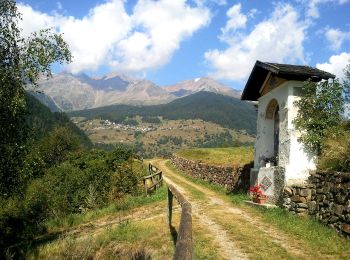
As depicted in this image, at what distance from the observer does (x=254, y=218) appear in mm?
14414

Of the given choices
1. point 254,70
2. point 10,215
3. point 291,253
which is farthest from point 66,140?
point 291,253

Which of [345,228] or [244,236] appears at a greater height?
[345,228]

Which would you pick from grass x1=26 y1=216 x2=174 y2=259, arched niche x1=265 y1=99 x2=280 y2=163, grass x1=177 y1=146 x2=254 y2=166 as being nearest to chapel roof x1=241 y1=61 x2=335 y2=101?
arched niche x1=265 y1=99 x2=280 y2=163

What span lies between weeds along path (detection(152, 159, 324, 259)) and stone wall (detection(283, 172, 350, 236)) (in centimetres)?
149

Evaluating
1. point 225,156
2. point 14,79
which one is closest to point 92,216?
point 14,79

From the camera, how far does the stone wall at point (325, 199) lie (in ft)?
36.6

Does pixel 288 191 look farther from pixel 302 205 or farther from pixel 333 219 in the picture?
pixel 333 219

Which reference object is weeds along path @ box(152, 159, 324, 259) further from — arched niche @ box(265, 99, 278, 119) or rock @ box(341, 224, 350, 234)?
arched niche @ box(265, 99, 278, 119)

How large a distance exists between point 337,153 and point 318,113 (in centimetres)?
302

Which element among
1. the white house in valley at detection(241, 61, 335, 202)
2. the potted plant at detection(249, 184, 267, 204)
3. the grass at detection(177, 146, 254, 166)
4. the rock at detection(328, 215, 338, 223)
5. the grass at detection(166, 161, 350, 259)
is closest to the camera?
the grass at detection(166, 161, 350, 259)

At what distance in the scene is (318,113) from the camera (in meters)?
15.4

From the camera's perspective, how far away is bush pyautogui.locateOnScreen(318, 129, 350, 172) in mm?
12320

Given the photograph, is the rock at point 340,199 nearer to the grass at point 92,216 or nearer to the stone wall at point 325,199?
the stone wall at point 325,199

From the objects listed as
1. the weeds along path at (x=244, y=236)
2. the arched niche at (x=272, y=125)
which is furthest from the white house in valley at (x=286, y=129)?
the weeds along path at (x=244, y=236)
